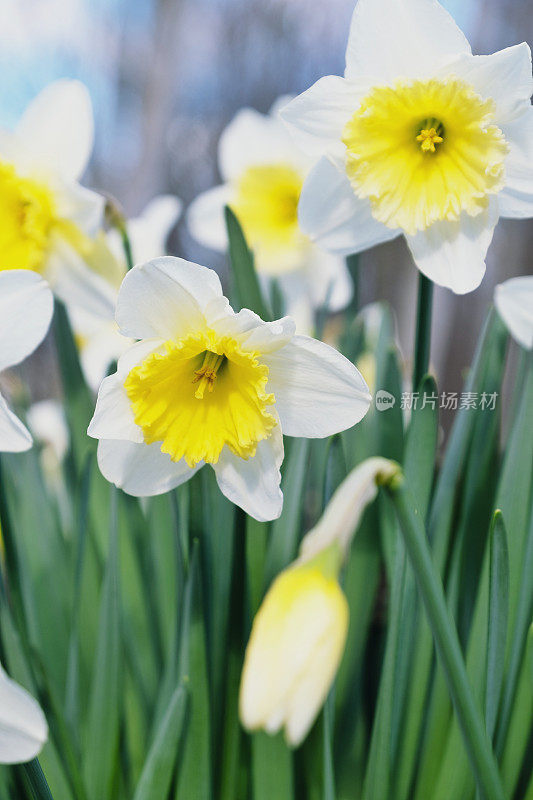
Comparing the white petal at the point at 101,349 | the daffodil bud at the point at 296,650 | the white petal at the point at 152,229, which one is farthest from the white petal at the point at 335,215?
the white petal at the point at 101,349

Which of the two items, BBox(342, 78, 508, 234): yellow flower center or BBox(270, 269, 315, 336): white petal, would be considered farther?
BBox(270, 269, 315, 336): white petal

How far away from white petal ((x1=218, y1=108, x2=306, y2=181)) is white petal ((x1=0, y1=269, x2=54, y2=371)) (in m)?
0.68

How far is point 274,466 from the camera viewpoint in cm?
49

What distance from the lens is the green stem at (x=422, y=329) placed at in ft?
1.96

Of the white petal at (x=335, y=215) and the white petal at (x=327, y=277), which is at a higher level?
the white petal at (x=335, y=215)

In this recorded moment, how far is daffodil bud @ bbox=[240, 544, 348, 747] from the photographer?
0.31 meters

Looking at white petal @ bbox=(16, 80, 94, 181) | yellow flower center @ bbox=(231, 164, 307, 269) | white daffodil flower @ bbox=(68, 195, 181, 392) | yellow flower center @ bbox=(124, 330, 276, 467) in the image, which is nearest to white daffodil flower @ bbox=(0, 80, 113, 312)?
white petal @ bbox=(16, 80, 94, 181)

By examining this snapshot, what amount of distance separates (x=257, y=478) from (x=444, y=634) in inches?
6.6

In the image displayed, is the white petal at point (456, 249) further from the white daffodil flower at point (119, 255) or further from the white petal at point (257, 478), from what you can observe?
the white daffodil flower at point (119, 255)

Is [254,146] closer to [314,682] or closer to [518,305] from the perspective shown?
[518,305]

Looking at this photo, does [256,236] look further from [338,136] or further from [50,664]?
[50,664]

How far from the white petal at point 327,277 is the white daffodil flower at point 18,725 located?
2.64ft

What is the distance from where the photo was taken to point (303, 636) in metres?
0.31

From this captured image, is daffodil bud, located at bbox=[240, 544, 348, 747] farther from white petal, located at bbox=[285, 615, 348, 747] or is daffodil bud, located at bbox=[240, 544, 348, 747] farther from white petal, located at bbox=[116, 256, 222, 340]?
white petal, located at bbox=[116, 256, 222, 340]
